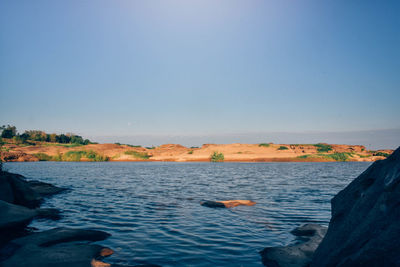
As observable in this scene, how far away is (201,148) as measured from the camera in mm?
119000

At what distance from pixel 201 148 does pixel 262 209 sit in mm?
105364

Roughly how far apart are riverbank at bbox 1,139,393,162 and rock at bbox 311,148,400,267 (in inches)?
3451

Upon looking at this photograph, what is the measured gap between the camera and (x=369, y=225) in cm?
422

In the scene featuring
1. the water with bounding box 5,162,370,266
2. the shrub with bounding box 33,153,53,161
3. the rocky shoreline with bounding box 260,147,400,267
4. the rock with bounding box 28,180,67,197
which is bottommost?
the shrub with bounding box 33,153,53,161

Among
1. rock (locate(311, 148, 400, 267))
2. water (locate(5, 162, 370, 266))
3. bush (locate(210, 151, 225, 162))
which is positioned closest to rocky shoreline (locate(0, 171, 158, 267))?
water (locate(5, 162, 370, 266))

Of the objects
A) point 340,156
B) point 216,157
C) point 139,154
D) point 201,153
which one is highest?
point 340,156

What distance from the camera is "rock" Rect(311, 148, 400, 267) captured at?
3.67 m

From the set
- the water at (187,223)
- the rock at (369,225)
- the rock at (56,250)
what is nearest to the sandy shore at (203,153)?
the water at (187,223)

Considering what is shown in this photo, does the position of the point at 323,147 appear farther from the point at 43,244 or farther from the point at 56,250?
the point at 56,250

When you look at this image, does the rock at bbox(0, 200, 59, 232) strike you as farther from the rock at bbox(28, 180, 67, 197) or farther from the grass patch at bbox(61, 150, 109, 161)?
the grass patch at bbox(61, 150, 109, 161)

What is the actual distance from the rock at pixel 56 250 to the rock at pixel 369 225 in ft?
18.6

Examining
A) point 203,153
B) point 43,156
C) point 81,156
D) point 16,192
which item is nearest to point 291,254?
point 16,192

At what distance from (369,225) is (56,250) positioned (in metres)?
7.51

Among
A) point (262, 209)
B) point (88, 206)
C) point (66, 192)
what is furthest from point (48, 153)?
point (262, 209)
